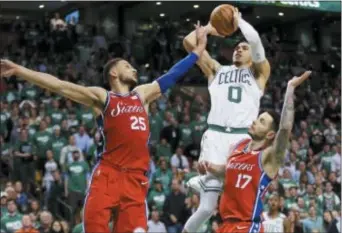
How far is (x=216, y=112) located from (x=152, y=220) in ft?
27.0

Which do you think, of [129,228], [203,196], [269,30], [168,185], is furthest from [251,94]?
[269,30]

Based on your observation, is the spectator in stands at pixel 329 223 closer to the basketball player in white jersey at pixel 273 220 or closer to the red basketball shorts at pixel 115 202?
the basketball player in white jersey at pixel 273 220

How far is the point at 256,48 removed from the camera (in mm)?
10203

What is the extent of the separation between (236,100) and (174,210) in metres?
8.83

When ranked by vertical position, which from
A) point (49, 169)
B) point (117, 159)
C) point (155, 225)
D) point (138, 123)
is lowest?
point (155, 225)

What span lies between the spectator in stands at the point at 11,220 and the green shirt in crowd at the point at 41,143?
2799 millimetres

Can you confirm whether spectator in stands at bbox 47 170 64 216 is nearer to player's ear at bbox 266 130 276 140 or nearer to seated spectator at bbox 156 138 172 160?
seated spectator at bbox 156 138 172 160

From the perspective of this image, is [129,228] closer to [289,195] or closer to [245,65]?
[245,65]

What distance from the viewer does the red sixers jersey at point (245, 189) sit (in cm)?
898

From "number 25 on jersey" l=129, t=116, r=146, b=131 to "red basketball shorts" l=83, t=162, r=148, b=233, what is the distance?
0.45 meters

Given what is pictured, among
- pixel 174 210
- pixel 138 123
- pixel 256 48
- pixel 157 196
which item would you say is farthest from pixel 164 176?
pixel 138 123

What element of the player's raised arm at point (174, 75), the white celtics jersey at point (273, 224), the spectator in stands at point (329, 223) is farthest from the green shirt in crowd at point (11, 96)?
the player's raised arm at point (174, 75)

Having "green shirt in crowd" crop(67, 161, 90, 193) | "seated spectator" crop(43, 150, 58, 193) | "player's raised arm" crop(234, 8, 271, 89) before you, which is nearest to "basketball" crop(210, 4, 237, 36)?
"player's raised arm" crop(234, 8, 271, 89)

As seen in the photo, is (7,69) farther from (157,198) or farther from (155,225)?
(157,198)
